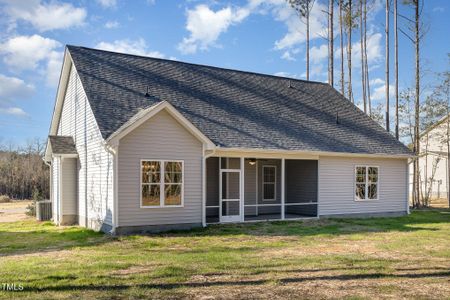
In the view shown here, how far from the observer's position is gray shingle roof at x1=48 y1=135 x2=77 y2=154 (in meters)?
16.0

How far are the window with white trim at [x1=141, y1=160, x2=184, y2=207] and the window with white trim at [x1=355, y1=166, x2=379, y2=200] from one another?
8.19 meters

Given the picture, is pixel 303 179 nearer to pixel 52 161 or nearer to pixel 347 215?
pixel 347 215

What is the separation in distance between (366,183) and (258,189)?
14.8 ft

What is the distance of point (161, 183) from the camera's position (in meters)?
13.7

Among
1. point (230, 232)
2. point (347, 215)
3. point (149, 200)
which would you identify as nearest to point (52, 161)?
point (149, 200)

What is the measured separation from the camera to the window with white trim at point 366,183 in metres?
18.5

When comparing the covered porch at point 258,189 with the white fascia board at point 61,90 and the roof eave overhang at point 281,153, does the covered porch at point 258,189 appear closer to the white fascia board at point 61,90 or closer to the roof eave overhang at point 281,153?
the roof eave overhang at point 281,153

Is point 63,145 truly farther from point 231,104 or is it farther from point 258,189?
point 258,189

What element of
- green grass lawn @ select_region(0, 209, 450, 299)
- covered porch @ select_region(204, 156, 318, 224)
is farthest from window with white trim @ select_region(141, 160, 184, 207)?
covered porch @ select_region(204, 156, 318, 224)

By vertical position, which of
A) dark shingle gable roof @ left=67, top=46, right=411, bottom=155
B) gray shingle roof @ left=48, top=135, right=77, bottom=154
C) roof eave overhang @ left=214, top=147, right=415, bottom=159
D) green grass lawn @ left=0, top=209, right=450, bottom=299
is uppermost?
dark shingle gable roof @ left=67, top=46, right=411, bottom=155

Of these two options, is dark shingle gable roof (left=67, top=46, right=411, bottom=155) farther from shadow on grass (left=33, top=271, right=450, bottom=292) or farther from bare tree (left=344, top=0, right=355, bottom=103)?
bare tree (left=344, top=0, right=355, bottom=103)

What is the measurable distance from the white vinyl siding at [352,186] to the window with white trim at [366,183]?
177 mm

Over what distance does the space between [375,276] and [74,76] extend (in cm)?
1323

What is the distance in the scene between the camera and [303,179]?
1888 cm
